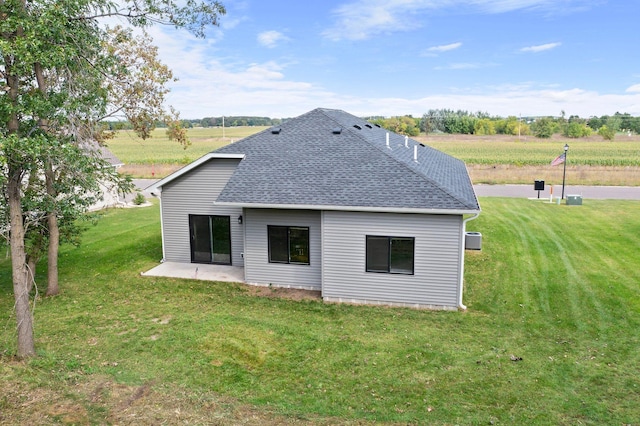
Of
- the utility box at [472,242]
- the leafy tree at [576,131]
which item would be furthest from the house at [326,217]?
the leafy tree at [576,131]

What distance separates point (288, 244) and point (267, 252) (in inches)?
28.4

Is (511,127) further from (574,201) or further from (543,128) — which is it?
(574,201)

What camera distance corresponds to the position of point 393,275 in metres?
11.8

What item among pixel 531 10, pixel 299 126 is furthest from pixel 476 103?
pixel 299 126

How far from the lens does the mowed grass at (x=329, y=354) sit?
269 inches

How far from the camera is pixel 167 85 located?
778 inches

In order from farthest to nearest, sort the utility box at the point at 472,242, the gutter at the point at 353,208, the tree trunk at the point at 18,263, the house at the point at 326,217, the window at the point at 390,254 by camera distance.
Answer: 1. the utility box at the point at 472,242
2. the window at the point at 390,254
3. the house at the point at 326,217
4. the gutter at the point at 353,208
5. the tree trunk at the point at 18,263

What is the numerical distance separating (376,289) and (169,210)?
7.79 meters

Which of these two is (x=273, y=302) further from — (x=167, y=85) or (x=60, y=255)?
(x=167, y=85)

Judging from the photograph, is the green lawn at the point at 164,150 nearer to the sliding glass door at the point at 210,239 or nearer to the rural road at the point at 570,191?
the rural road at the point at 570,191

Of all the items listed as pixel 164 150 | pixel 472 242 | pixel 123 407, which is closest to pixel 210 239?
pixel 123 407

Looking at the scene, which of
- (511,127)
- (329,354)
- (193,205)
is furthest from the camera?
(511,127)

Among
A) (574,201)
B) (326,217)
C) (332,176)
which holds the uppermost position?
(332,176)

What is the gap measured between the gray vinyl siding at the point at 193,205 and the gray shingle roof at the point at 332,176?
0.79 m
